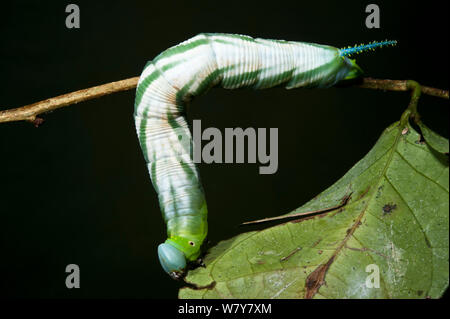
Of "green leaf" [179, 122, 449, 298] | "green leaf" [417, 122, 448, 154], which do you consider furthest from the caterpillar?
"green leaf" [417, 122, 448, 154]

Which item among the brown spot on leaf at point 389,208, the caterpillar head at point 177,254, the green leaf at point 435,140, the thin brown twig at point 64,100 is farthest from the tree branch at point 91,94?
the caterpillar head at point 177,254

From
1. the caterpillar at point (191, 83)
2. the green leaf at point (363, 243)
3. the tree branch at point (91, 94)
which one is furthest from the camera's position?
the caterpillar at point (191, 83)

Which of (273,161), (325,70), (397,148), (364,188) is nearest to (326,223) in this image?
(364,188)

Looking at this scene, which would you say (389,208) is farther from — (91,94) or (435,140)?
(91,94)

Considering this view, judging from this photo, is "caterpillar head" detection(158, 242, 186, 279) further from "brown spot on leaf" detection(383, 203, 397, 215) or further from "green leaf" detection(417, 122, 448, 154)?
"green leaf" detection(417, 122, 448, 154)

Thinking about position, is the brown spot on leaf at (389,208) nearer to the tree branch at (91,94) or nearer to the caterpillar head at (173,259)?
the tree branch at (91,94)

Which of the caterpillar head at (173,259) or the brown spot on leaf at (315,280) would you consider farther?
the caterpillar head at (173,259)
